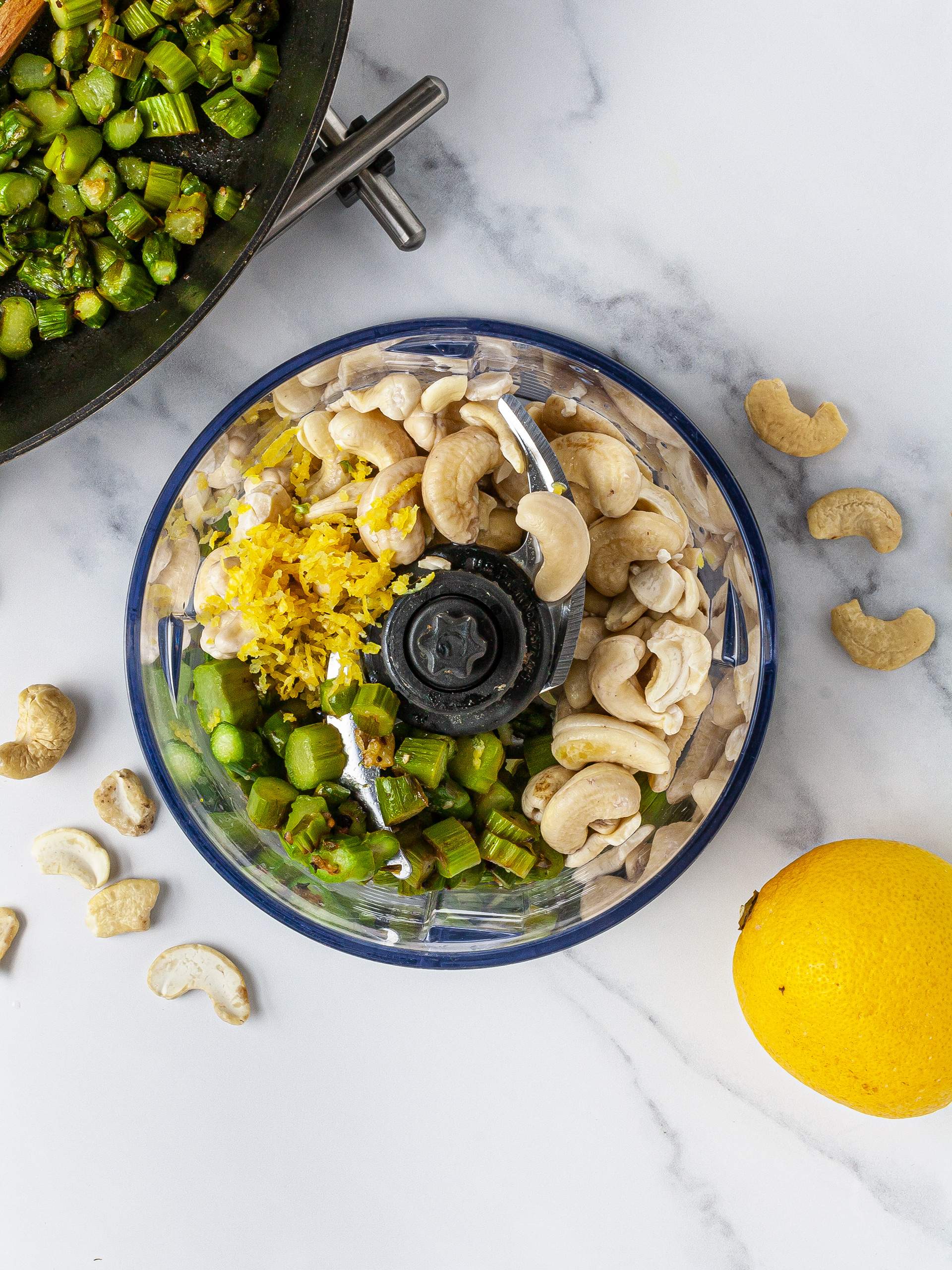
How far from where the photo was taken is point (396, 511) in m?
0.77

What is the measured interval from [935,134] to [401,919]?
0.95 metres

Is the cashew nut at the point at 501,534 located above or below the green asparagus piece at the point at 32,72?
below

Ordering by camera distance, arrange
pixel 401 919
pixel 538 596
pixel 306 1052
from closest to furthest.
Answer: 1. pixel 538 596
2. pixel 401 919
3. pixel 306 1052

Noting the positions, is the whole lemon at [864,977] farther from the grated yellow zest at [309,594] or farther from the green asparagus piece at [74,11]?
the green asparagus piece at [74,11]

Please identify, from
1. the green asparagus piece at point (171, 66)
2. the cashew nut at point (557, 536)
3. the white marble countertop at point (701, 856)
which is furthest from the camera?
the white marble countertop at point (701, 856)

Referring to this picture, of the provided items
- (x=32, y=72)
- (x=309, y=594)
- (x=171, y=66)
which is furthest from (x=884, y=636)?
(x=32, y=72)

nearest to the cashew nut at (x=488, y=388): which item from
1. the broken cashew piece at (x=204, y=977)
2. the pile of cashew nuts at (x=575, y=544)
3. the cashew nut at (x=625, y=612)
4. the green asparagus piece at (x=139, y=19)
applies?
the pile of cashew nuts at (x=575, y=544)

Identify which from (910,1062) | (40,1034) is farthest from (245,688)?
(910,1062)

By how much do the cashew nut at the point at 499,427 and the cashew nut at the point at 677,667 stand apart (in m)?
0.19

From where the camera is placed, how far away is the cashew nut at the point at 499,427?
772 millimetres

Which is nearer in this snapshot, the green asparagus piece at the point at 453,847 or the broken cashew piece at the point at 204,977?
the green asparagus piece at the point at 453,847

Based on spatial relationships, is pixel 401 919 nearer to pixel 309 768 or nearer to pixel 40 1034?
pixel 309 768

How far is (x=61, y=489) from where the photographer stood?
98 cm

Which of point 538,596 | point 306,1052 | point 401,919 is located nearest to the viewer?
point 538,596
